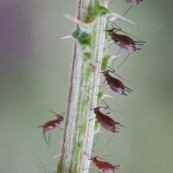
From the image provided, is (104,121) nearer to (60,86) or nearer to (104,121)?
(104,121)

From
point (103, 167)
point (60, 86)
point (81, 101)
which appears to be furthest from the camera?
point (60, 86)

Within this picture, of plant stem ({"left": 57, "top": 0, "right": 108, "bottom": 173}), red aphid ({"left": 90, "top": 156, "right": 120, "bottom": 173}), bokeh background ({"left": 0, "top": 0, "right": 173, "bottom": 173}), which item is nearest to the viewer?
plant stem ({"left": 57, "top": 0, "right": 108, "bottom": 173})

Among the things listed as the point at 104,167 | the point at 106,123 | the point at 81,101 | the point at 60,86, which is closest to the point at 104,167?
the point at 104,167

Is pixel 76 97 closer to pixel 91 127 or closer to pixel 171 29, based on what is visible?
pixel 91 127

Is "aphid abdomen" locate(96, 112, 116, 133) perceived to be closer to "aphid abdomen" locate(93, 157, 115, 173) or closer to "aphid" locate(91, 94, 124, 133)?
"aphid" locate(91, 94, 124, 133)

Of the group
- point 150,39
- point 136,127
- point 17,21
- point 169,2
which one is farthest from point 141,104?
point 17,21

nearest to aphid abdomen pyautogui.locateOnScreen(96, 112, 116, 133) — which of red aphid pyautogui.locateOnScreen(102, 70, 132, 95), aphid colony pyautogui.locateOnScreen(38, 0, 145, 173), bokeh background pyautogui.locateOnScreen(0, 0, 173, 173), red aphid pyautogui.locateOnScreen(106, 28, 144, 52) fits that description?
aphid colony pyautogui.locateOnScreen(38, 0, 145, 173)

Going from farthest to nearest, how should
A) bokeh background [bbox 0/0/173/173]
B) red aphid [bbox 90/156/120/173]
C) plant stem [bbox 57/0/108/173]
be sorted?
bokeh background [bbox 0/0/173/173], red aphid [bbox 90/156/120/173], plant stem [bbox 57/0/108/173]
